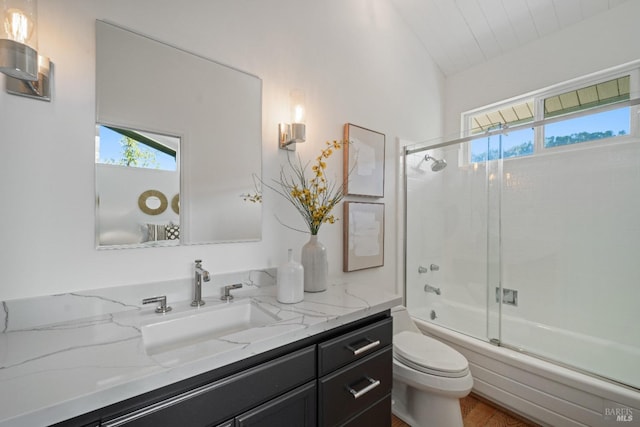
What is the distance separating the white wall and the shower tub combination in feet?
1.59

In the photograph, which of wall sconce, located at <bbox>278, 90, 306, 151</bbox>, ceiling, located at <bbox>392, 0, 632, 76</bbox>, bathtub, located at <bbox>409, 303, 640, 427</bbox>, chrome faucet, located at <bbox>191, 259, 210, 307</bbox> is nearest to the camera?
chrome faucet, located at <bbox>191, 259, 210, 307</bbox>

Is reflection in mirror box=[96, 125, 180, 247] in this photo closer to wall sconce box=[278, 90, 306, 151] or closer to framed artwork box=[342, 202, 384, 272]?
wall sconce box=[278, 90, 306, 151]

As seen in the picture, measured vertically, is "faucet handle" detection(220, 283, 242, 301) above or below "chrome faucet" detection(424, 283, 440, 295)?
above

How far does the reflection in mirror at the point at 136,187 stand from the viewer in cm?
105

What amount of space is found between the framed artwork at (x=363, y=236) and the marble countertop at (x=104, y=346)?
587 mm

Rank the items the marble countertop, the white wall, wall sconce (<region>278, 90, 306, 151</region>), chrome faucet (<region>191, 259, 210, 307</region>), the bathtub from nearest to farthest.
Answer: the marble countertop
the white wall
chrome faucet (<region>191, 259, 210, 307</region>)
the bathtub
wall sconce (<region>278, 90, 306, 151</region>)

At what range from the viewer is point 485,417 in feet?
5.41

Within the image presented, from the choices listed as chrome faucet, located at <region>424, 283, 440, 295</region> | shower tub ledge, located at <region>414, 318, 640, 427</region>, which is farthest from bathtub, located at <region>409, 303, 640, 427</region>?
chrome faucet, located at <region>424, 283, 440, 295</region>

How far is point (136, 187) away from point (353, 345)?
3.54ft

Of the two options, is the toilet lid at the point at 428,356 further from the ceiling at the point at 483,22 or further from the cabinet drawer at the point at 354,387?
the ceiling at the point at 483,22

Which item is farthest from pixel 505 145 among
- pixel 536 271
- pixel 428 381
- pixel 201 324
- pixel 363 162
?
pixel 201 324

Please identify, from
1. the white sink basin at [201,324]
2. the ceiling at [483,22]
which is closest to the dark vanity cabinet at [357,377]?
the white sink basin at [201,324]

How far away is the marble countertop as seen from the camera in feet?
1.85

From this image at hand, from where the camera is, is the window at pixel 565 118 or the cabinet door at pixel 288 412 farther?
the window at pixel 565 118
